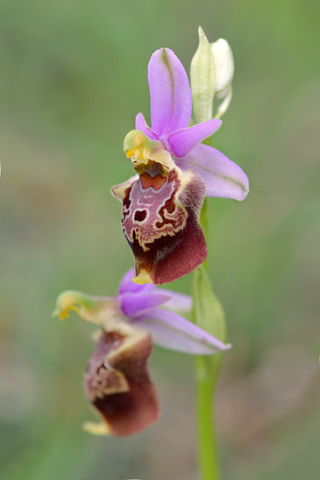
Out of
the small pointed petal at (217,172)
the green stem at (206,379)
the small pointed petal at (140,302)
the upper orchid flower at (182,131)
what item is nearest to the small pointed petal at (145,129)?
the upper orchid flower at (182,131)

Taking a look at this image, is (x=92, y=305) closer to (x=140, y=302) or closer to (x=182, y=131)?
(x=140, y=302)

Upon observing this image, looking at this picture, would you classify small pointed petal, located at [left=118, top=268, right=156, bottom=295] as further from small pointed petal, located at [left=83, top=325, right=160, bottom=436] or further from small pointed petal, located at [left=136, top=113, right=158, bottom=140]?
small pointed petal, located at [left=136, top=113, right=158, bottom=140]

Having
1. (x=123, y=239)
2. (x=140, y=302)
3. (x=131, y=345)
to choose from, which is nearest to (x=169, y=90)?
(x=140, y=302)

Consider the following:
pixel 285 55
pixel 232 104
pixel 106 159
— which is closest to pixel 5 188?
pixel 106 159

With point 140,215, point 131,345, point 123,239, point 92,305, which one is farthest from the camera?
point 123,239

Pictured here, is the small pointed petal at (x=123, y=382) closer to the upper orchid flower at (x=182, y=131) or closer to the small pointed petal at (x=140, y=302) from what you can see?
the small pointed petal at (x=140, y=302)

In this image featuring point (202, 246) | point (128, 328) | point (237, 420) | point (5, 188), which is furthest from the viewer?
point (5, 188)

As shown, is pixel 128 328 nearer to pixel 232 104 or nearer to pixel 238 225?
pixel 238 225
